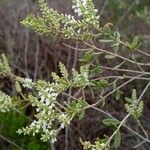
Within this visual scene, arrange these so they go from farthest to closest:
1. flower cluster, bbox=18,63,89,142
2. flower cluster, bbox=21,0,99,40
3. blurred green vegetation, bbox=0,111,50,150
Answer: blurred green vegetation, bbox=0,111,50,150
flower cluster, bbox=21,0,99,40
flower cluster, bbox=18,63,89,142

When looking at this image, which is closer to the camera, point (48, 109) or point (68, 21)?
point (48, 109)

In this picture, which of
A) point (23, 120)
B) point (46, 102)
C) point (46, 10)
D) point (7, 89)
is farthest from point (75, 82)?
point (7, 89)

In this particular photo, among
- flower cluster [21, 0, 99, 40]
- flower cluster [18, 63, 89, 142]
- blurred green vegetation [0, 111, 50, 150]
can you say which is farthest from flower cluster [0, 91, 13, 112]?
blurred green vegetation [0, 111, 50, 150]

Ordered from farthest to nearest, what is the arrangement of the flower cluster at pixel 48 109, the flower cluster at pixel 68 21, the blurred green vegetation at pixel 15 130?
the blurred green vegetation at pixel 15 130, the flower cluster at pixel 68 21, the flower cluster at pixel 48 109

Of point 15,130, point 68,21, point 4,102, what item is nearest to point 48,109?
point 4,102

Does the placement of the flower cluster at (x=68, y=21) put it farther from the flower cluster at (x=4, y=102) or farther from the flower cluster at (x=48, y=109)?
the flower cluster at (x=4, y=102)

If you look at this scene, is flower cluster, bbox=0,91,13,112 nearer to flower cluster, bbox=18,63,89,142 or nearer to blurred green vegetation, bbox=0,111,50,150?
flower cluster, bbox=18,63,89,142

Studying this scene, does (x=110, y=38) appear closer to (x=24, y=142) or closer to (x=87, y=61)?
(x=87, y=61)

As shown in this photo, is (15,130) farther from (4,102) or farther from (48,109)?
(48,109)

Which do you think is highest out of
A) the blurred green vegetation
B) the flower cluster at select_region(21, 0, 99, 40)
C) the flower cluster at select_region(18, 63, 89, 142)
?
the blurred green vegetation

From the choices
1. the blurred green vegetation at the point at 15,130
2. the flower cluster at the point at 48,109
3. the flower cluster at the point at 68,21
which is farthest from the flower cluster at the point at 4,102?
the blurred green vegetation at the point at 15,130

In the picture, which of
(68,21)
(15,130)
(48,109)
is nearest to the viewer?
(48,109)

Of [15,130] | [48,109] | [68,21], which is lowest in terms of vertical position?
[48,109]
